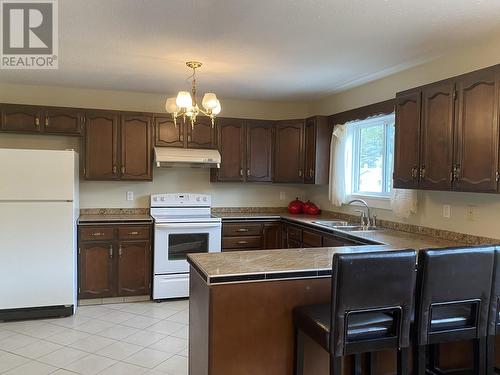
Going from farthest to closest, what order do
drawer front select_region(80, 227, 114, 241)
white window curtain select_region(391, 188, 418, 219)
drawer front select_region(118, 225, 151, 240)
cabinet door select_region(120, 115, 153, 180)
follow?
1. cabinet door select_region(120, 115, 153, 180)
2. drawer front select_region(118, 225, 151, 240)
3. drawer front select_region(80, 227, 114, 241)
4. white window curtain select_region(391, 188, 418, 219)

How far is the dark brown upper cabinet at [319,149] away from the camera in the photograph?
4.82 m

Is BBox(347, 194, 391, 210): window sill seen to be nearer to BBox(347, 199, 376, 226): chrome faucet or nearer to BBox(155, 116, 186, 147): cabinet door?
BBox(347, 199, 376, 226): chrome faucet

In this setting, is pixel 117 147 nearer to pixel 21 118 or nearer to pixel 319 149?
pixel 21 118

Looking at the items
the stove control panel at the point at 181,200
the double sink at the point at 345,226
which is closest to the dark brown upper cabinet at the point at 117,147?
the stove control panel at the point at 181,200

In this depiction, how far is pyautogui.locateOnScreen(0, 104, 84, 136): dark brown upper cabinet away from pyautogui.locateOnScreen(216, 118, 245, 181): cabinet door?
1.64 metres

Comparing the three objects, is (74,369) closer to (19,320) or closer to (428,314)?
(19,320)

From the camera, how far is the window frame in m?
4.05

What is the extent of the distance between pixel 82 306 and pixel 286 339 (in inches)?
117

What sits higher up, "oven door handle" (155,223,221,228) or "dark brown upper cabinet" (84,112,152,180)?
"dark brown upper cabinet" (84,112,152,180)

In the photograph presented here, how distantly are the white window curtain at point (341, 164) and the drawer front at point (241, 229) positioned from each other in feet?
3.22

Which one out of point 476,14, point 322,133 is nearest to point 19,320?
point 322,133

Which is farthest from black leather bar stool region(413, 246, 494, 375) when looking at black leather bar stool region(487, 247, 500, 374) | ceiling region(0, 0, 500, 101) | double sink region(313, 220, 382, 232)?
double sink region(313, 220, 382, 232)

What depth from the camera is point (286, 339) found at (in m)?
2.12

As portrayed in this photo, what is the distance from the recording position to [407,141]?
128 inches
